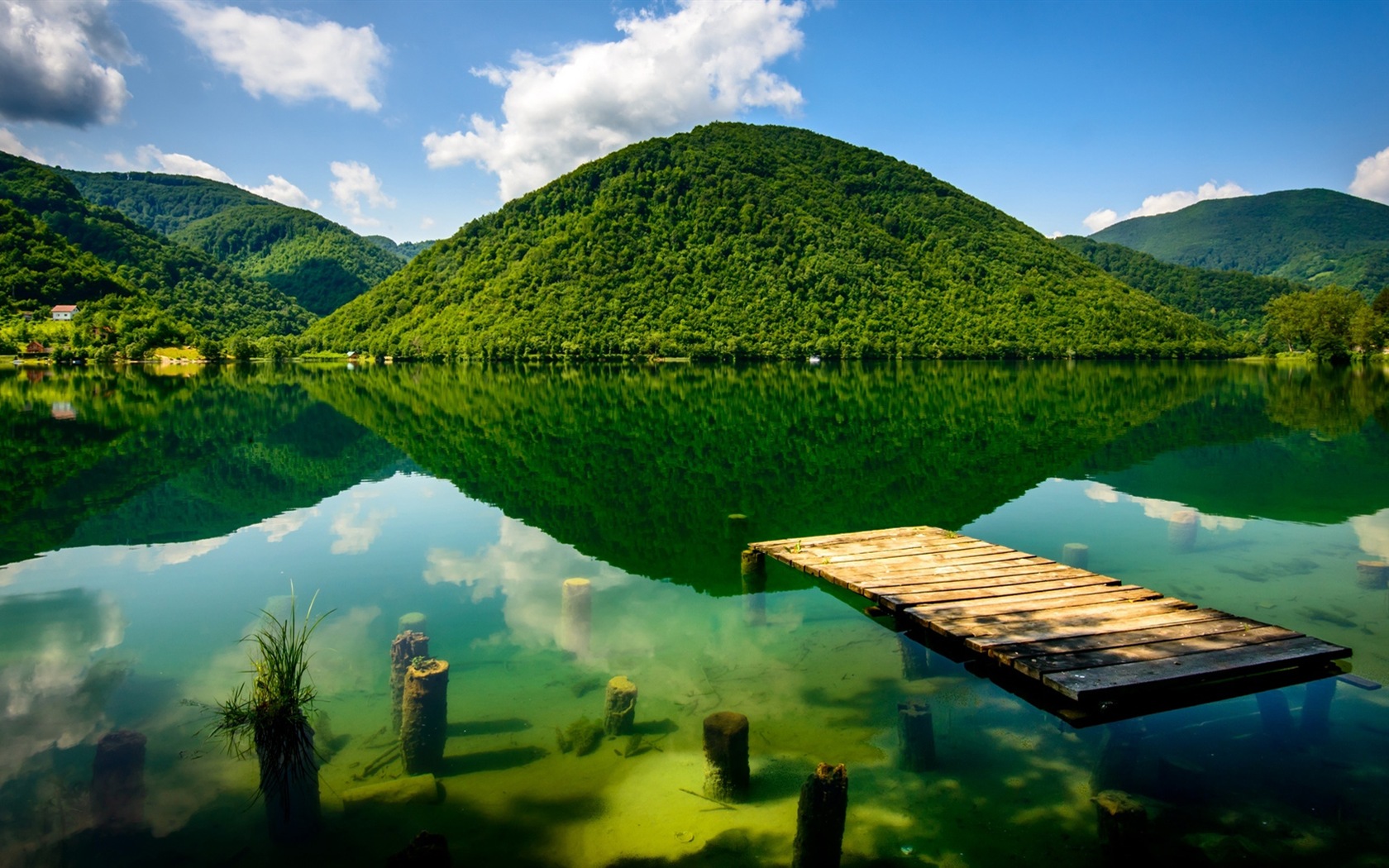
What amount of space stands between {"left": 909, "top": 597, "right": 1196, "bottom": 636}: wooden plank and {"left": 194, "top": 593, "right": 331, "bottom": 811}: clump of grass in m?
6.43

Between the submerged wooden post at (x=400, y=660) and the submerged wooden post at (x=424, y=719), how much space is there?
1.20 ft

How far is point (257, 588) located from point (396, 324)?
14327 cm

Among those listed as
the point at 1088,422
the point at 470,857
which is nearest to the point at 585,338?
the point at 1088,422

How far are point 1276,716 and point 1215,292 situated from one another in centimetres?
19084

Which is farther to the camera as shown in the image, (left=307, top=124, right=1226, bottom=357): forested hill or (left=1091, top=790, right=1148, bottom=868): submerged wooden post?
(left=307, top=124, right=1226, bottom=357): forested hill

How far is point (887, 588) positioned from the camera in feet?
31.8

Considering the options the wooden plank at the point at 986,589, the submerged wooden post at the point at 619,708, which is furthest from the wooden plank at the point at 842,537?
the submerged wooden post at the point at 619,708

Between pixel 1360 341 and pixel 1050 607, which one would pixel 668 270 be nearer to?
pixel 1360 341

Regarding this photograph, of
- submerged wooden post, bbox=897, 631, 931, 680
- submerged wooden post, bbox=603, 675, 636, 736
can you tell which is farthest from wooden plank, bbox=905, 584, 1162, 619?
submerged wooden post, bbox=603, 675, 636, 736

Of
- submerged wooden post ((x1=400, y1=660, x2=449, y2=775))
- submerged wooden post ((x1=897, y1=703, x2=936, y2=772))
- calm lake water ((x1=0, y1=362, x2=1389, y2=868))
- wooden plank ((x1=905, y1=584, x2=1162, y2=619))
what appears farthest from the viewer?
wooden plank ((x1=905, y1=584, x2=1162, y2=619))

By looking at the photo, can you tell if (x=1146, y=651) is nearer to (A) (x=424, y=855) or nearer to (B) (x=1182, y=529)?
(A) (x=424, y=855)

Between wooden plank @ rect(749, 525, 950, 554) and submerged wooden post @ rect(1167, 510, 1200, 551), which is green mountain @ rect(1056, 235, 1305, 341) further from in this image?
wooden plank @ rect(749, 525, 950, 554)

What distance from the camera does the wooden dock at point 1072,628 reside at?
282 inches

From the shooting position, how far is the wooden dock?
7.16 m
